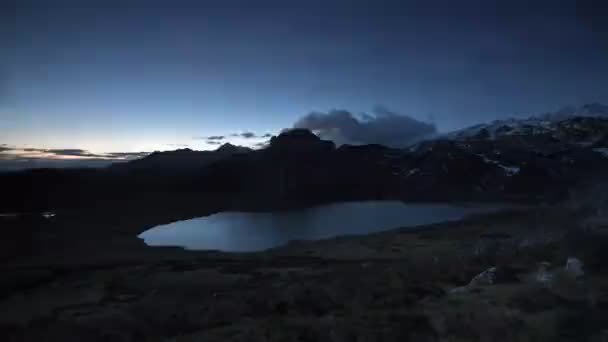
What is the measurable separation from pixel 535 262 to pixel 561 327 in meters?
12.0

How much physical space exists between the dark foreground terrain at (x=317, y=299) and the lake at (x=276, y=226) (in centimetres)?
1804

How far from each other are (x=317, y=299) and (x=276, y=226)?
58.1 metres

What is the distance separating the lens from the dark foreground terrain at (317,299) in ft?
54.2

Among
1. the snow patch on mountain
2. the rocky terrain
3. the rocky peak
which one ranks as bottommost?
the rocky terrain

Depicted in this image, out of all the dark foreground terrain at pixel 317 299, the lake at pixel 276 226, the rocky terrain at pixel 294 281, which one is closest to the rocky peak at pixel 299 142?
the lake at pixel 276 226

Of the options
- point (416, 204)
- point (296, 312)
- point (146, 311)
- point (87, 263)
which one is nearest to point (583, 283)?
point (296, 312)

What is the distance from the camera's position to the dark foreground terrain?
16.5 m

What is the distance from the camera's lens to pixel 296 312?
68.6 ft

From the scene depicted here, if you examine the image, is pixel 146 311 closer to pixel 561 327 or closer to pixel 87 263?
pixel 561 327

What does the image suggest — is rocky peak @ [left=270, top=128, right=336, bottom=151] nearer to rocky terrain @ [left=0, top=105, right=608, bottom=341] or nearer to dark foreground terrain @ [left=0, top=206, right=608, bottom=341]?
rocky terrain @ [left=0, top=105, right=608, bottom=341]

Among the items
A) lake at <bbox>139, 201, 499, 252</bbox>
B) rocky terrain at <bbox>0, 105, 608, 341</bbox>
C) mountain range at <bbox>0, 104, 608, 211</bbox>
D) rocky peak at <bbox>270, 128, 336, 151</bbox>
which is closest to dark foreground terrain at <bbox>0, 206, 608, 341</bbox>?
rocky terrain at <bbox>0, 105, 608, 341</bbox>

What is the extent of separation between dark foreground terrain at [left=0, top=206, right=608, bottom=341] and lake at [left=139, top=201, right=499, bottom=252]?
710 inches

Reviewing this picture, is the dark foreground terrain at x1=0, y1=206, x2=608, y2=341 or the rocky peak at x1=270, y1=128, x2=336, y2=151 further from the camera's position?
the rocky peak at x1=270, y1=128, x2=336, y2=151

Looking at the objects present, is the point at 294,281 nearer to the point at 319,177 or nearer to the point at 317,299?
the point at 317,299
